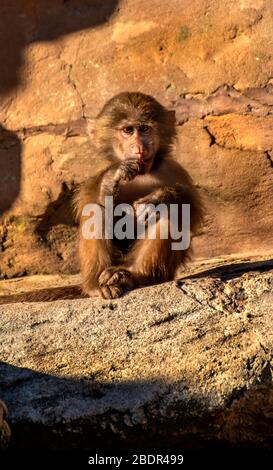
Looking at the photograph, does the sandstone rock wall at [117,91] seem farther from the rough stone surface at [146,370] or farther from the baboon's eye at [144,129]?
the rough stone surface at [146,370]

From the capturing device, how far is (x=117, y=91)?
7512mm

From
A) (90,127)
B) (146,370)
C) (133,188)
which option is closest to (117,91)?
(90,127)

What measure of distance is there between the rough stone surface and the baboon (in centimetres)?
44

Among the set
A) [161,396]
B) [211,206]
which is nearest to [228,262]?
[211,206]

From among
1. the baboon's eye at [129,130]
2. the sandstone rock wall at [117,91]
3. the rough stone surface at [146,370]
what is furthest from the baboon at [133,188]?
the sandstone rock wall at [117,91]

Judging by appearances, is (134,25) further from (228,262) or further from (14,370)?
(14,370)

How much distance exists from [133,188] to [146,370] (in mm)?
1670

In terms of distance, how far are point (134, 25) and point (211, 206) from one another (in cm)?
148

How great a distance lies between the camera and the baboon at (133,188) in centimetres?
567

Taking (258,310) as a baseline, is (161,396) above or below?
below

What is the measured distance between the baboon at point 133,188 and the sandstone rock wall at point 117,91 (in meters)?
0.90

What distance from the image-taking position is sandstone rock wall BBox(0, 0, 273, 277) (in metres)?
7.30
